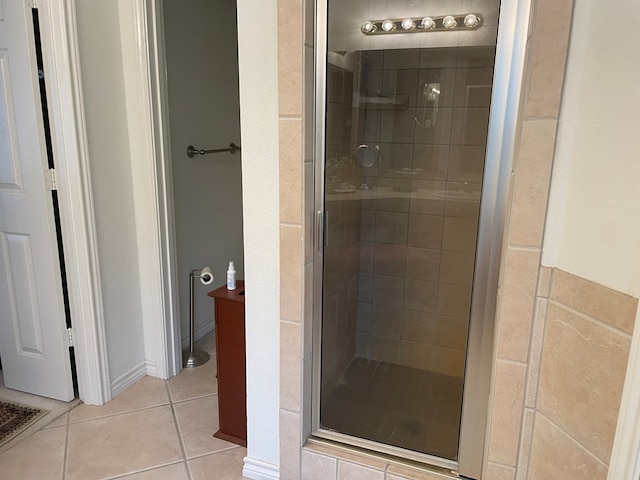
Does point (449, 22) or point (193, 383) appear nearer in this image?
point (449, 22)

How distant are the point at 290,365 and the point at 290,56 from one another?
37.1 inches

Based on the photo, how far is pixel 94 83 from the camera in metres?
1.96

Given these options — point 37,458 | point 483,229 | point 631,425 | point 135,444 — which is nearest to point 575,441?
point 631,425

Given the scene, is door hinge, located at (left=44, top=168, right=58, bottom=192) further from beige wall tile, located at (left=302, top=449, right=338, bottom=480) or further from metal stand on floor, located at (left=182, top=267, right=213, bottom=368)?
beige wall tile, located at (left=302, top=449, right=338, bottom=480)

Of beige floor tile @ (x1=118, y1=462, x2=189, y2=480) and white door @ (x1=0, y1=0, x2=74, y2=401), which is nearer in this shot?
beige floor tile @ (x1=118, y1=462, x2=189, y2=480)

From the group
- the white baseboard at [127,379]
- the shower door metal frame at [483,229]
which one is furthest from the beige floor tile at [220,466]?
the white baseboard at [127,379]

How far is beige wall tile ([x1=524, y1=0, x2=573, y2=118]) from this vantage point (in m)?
1.08

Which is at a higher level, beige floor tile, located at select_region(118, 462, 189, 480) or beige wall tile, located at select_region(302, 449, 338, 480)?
beige wall tile, located at select_region(302, 449, 338, 480)

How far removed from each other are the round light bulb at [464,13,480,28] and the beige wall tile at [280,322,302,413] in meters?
1.14

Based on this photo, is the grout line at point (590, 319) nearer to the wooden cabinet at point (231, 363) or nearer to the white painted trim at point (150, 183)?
the wooden cabinet at point (231, 363)

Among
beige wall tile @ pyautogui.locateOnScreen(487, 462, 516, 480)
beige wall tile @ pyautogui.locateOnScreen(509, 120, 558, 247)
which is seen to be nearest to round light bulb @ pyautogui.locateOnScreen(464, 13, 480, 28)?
beige wall tile @ pyautogui.locateOnScreen(509, 120, 558, 247)

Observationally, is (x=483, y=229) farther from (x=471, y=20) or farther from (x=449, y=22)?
(x=449, y=22)

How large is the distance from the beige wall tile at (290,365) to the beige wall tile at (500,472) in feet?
1.99

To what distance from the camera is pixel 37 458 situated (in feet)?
6.04
